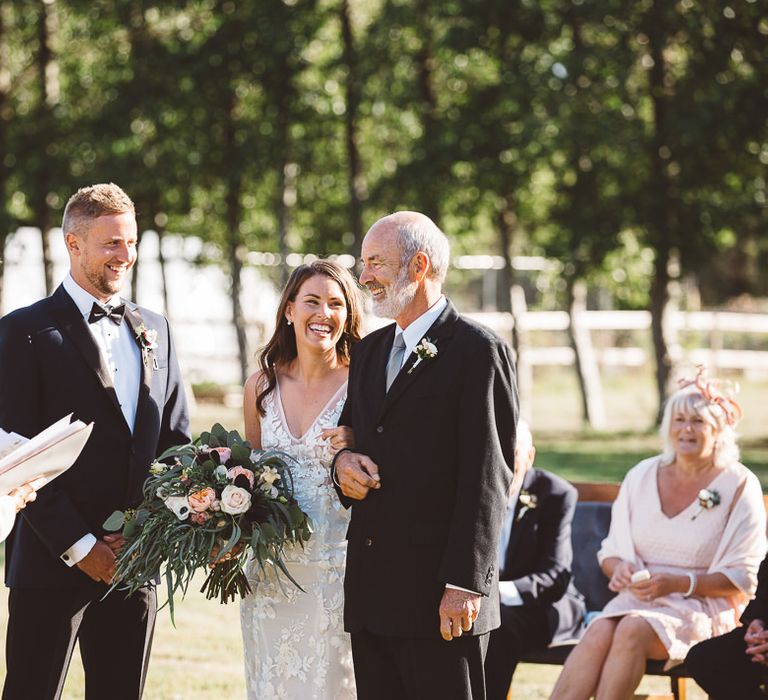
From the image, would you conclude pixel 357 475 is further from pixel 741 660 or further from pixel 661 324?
pixel 661 324

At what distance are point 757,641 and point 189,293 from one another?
19756 millimetres

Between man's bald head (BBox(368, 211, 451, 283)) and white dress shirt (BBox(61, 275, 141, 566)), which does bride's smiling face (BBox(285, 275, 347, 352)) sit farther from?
man's bald head (BBox(368, 211, 451, 283))

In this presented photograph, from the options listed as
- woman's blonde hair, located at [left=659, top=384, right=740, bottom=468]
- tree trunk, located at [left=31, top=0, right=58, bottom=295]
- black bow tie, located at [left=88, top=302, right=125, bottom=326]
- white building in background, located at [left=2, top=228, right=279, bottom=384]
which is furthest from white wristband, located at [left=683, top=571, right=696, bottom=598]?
white building in background, located at [left=2, top=228, right=279, bottom=384]

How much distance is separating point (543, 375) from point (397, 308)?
2509cm

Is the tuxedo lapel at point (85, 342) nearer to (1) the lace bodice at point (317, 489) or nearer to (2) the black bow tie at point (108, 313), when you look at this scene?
(2) the black bow tie at point (108, 313)

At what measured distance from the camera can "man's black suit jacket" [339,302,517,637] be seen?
3.91 meters

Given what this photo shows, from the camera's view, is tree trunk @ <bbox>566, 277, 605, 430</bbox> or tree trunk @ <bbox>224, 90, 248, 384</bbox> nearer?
tree trunk @ <bbox>566, 277, 605, 430</bbox>

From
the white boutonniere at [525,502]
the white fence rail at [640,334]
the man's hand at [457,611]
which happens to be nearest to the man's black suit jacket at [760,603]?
the white boutonniere at [525,502]

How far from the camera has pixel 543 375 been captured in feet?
94.7

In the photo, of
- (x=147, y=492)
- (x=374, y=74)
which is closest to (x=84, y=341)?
(x=147, y=492)

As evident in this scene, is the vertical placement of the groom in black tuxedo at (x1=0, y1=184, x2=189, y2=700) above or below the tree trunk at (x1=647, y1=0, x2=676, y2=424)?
below

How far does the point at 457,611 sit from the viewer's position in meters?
3.89

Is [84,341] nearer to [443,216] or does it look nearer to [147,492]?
[147,492]

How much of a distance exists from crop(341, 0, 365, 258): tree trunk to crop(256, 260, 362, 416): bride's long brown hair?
520 inches
